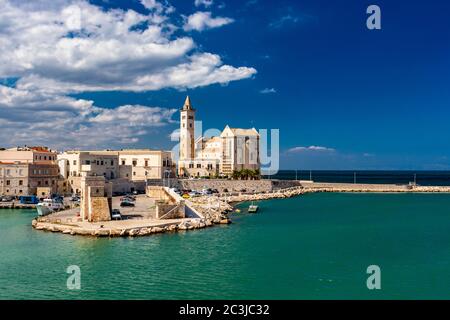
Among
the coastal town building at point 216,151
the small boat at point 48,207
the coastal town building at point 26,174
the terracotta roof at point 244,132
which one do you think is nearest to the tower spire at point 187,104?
the coastal town building at point 216,151

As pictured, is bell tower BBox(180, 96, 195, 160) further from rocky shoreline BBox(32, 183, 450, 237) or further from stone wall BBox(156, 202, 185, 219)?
stone wall BBox(156, 202, 185, 219)

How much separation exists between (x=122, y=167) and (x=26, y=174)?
18563mm

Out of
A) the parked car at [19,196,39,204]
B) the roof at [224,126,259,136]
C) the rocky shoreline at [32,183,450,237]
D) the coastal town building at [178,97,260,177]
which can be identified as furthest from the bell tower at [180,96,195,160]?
the parked car at [19,196,39,204]

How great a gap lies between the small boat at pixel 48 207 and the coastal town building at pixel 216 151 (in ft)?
137

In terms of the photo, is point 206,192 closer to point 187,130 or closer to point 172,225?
point 187,130

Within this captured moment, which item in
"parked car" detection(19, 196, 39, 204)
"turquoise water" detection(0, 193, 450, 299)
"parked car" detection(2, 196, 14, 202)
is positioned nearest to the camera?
"turquoise water" detection(0, 193, 450, 299)

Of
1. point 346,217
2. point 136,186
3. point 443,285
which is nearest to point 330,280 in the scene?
point 443,285

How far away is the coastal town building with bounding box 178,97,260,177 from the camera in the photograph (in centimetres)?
9131

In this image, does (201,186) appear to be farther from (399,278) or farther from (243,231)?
(399,278)

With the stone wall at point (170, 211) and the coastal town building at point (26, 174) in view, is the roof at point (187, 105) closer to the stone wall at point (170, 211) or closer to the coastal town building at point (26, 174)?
the coastal town building at point (26, 174)

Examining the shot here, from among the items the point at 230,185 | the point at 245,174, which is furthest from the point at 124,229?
the point at 245,174

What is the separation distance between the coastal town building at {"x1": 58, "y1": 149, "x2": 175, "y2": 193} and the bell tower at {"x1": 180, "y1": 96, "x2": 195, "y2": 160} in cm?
968

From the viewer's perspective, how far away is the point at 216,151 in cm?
9425

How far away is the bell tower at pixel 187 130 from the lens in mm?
94188
